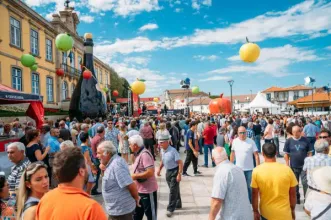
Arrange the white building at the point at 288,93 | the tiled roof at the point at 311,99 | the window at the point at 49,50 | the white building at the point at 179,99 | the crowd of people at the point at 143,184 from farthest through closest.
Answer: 1. the white building at the point at 288,93
2. the white building at the point at 179,99
3. the tiled roof at the point at 311,99
4. the window at the point at 49,50
5. the crowd of people at the point at 143,184

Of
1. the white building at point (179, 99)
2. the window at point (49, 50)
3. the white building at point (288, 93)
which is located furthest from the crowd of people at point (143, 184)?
the white building at point (288, 93)

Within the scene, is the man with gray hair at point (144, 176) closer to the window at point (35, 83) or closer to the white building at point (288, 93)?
the window at point (35, 83)

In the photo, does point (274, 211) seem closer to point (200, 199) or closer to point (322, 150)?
point (322, 150)

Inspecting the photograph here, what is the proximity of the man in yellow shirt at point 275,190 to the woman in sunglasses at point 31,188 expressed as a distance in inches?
91.8

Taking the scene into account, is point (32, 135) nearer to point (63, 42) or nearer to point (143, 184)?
point (143, 184)

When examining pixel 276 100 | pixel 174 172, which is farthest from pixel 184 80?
pixel 276 100

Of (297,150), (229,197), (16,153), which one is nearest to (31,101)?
(16,153)

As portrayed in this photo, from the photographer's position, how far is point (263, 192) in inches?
113

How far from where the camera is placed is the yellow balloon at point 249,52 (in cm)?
732

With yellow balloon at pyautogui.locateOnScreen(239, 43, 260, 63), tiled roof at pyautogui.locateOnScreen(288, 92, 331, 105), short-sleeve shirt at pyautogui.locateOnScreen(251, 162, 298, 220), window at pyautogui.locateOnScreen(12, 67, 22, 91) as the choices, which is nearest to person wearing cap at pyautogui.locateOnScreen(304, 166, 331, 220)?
short-sleeve shirt at pyautogui.locateOnScreen(251, 162, 298, 220)

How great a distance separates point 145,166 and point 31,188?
1.53 meters

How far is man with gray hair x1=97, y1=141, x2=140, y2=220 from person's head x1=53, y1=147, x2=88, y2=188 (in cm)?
112

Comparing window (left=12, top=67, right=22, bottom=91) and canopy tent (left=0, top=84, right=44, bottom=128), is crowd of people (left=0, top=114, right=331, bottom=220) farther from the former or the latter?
window (left=12, top=67, right=22, bottom=91)

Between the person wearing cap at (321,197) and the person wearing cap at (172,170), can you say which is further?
the person wearing cap at (172,170)
